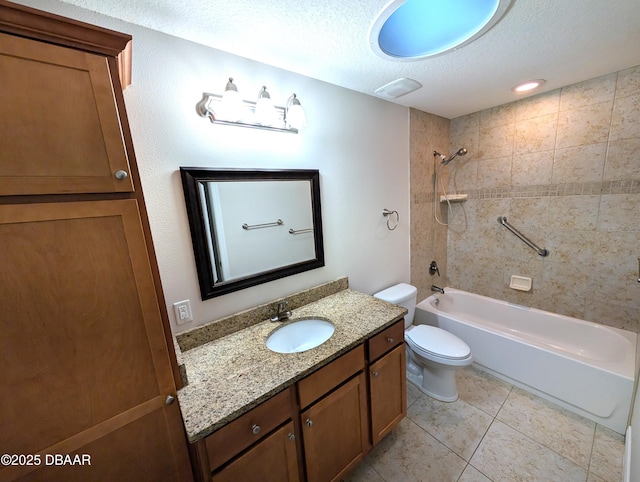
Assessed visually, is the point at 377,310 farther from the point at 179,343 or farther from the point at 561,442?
the point at 561,442

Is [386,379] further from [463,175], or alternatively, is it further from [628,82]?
[628,82]

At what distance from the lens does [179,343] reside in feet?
3.76

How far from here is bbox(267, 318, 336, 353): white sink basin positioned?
1317 mm

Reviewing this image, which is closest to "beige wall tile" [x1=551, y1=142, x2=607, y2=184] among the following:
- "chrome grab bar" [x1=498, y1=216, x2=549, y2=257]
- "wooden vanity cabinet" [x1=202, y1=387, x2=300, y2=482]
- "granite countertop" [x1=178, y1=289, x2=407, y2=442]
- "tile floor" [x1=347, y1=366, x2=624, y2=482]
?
"chrome grab bar" [x1=498, y1=216, x2=549, y2=257]

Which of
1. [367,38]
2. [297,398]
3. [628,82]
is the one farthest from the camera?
[628,82]

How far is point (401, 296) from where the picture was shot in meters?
1.99

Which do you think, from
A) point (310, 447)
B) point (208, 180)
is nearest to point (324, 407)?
point (310, 447)

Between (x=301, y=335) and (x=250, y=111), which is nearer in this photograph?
(x=250, y=111)

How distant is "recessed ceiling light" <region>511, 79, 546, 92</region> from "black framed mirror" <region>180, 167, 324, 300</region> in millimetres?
1692

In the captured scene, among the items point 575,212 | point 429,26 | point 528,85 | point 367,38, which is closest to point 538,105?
point 528,85

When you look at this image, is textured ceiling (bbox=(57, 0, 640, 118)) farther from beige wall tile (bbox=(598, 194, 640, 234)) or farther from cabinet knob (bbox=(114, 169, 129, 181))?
beige wall tile (bbox=(598, 194, 640, 234))

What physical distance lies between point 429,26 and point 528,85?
1139 mm

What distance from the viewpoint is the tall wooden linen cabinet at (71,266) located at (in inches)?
22.6

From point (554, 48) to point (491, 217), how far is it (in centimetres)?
143
